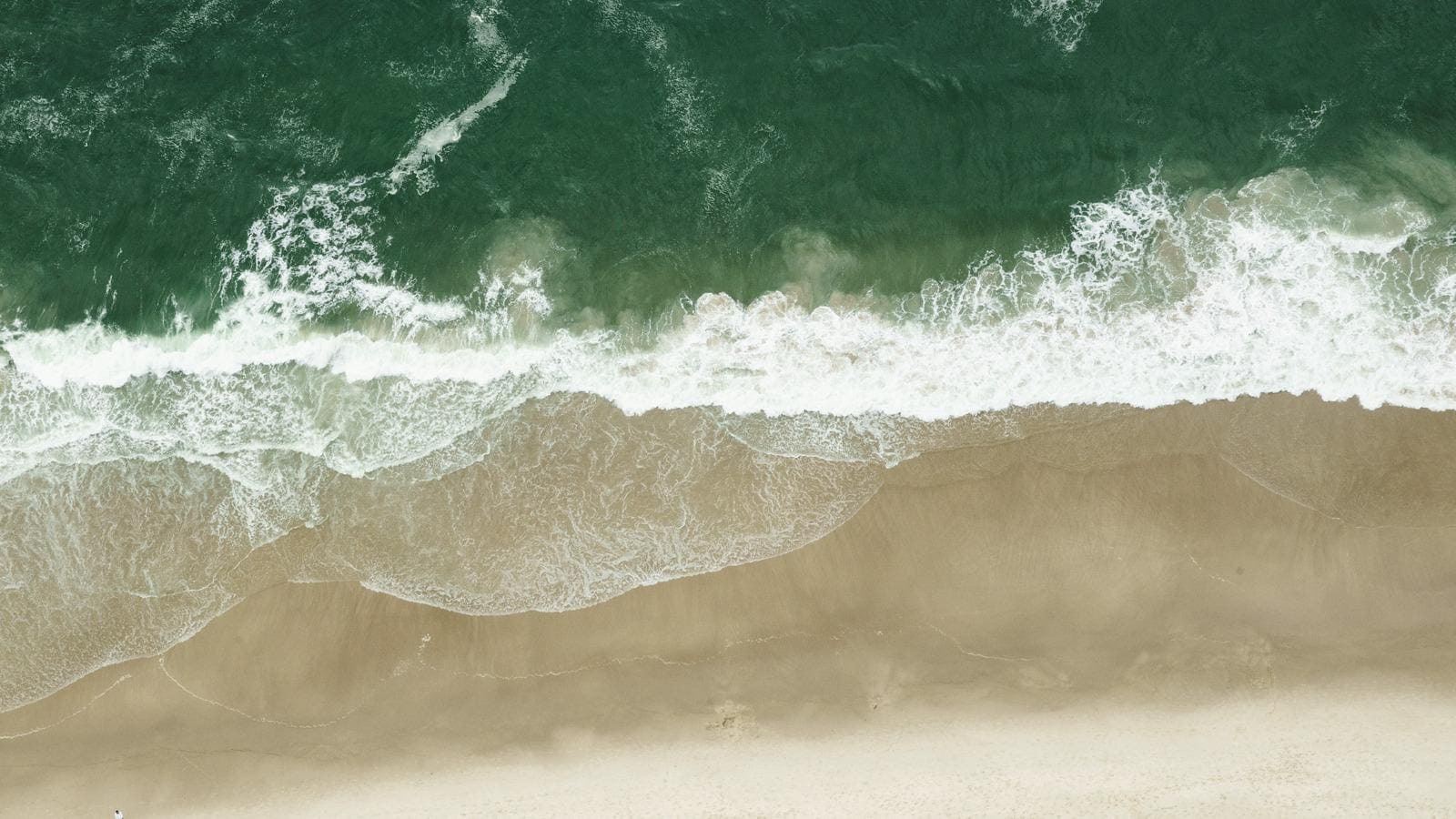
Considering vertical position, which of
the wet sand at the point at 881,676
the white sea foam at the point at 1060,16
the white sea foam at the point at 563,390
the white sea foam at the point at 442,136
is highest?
the white sea foam at the point at 1060,16

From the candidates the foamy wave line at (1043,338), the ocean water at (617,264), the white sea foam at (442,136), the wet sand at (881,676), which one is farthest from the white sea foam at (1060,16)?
the white sea foam at (442,136)

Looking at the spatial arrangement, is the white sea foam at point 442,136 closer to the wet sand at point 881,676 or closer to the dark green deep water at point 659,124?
the dark green deep water at point 659,124

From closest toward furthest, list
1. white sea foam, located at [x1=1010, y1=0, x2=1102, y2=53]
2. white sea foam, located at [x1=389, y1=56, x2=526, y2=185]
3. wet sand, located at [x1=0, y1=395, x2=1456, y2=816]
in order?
wet sand, located at [x1=0, y1=395, x2=1456, y2=816] → white sea foam, located at [x1=389, y1=56, x2=526, y2=185] → white sea foam, located at [x1=1010, y1=0, x2=1102, y2=53]

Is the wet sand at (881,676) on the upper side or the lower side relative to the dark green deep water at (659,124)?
lower

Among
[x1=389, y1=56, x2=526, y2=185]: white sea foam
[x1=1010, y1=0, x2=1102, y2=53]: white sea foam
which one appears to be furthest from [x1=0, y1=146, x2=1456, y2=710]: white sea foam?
[x1=1010, y1=0, x2=1102, y2=53]: white sea foam

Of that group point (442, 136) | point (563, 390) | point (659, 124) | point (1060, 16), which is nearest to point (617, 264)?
point (563, 390)

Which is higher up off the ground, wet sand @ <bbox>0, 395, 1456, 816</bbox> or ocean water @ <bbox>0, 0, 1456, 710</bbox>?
ocean water @ <bbox>0, 0, 1456, 710</bbox>

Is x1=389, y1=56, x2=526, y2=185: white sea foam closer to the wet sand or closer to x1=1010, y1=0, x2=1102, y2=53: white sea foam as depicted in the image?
the wet sand

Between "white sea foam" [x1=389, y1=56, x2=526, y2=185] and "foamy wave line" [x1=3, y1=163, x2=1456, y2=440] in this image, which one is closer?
"foamy wave line" [x1=3, y1=163, x2=1456, y2=440]

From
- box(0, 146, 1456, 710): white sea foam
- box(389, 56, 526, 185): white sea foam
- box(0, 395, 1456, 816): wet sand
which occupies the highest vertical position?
box(389, 56, 526, 185): white sea foam
